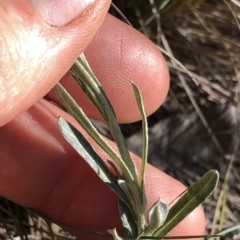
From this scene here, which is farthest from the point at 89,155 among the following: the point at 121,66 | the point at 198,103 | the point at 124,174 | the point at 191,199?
the point at 198,103

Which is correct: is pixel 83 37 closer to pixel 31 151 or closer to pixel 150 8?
pixel 31 151

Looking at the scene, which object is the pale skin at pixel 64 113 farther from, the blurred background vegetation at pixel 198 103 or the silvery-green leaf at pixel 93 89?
the blurred background vegetation at pixel 198 103

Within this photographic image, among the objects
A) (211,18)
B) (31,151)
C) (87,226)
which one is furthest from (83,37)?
(211,18)

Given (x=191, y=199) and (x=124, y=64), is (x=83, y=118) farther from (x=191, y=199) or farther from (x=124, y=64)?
(x=124, y=64)

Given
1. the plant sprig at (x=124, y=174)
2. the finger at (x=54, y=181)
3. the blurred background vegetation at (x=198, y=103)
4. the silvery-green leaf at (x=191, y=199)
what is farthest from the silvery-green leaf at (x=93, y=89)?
the blurred background vegetation at (x=198, y=103)

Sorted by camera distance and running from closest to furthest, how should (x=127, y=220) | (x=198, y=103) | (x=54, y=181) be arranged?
(x=127, y=220) < (x=54, y=181) < (x=198, y=103)

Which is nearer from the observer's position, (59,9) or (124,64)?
(59,9)
